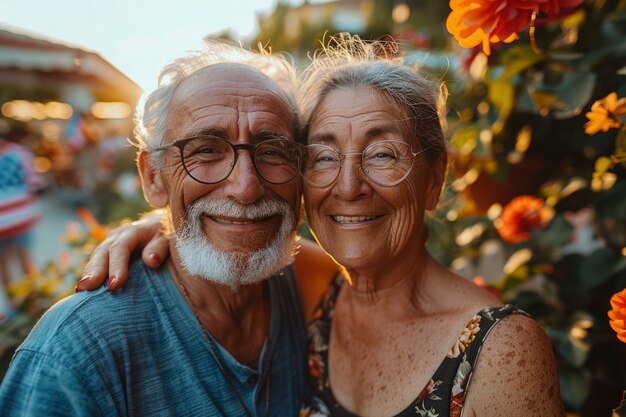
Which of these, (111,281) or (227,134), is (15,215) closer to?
(111,281)

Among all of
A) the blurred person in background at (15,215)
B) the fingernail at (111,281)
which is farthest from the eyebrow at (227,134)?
the blurred person in background at (15,215)

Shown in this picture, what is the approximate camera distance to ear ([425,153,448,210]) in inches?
72.6

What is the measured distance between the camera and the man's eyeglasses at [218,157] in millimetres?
1801

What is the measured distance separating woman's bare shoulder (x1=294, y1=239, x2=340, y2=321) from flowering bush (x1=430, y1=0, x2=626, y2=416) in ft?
1.83

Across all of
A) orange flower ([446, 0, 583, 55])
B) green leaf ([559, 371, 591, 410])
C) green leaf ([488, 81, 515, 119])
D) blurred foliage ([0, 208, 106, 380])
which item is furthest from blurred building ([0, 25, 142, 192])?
green leaf ([559, 371, 591, 410])

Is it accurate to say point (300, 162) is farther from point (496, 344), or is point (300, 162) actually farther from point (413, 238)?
point (496, 344)

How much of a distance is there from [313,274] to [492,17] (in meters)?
1.43

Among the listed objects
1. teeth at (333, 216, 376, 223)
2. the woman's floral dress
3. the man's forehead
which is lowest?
the woman's floral dress

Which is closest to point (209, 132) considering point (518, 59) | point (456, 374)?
point (456, 374)

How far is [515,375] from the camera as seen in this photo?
1373 mm

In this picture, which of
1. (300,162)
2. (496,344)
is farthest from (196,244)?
(496,344)

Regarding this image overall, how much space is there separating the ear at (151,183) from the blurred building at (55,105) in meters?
4.13

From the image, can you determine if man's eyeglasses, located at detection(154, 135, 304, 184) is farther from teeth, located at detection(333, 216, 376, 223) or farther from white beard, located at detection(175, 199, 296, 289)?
teeth, located at detection(333, 216, 376, 223)

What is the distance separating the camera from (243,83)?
1895 mm
